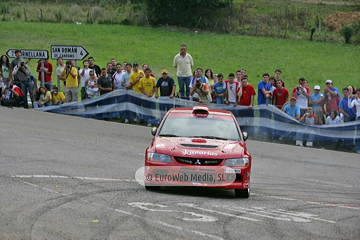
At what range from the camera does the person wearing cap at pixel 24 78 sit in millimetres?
22453

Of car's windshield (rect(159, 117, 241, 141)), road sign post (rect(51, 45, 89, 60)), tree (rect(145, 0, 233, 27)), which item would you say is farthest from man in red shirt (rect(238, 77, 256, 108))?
tree (rect(145, 0, 233, 27))

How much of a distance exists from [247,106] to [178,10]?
4865 centimetres

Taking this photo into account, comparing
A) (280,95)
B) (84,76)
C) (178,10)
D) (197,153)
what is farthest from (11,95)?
(178,10)

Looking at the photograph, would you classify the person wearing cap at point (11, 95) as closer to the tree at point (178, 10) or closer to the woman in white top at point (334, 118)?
the woman in white top at point (334, 118)

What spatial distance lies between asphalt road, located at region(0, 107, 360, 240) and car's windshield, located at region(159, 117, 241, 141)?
1.00 meters

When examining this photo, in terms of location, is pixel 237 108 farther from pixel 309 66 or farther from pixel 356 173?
pixel 309 66

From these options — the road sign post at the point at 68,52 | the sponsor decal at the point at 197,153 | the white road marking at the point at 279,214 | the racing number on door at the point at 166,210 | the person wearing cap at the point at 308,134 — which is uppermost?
the road sign post at the point at 68,52

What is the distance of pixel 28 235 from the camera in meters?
7.14

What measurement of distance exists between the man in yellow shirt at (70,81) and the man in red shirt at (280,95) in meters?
7.45

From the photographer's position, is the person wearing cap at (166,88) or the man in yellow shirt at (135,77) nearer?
the person wearing cap at (166,88)

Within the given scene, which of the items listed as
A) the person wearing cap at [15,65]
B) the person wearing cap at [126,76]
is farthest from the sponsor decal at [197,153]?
the person wearing cap at [15,65]

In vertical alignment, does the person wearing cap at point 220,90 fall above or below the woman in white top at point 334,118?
above

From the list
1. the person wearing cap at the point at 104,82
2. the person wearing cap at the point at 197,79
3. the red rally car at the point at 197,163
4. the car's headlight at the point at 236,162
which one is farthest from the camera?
the person wearing cap at the point at 104,82

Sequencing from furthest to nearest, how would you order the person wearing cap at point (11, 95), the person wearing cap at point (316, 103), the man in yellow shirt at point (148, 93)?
the person wearing cap at point (11, 95) < the man in yellow shirt at point (148, 93) < the person wearing cap at point (316, 103)
